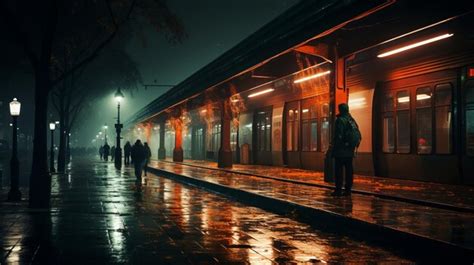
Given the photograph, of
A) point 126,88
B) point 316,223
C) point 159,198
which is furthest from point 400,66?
point 126,88

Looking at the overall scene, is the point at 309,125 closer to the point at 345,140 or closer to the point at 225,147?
the point at 225,147

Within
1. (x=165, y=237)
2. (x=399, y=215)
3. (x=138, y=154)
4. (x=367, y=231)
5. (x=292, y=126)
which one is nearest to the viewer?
(x=165, y=237)

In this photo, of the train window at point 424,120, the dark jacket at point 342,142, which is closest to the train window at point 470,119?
the train window at point 424,120

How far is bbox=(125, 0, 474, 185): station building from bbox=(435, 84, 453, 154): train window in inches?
1.3

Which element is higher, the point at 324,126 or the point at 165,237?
the point at 324,126

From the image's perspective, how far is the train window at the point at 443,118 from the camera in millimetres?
18219

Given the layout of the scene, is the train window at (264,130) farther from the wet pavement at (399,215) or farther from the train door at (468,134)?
the wet pavement at (399,215)

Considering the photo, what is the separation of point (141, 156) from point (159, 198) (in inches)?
325

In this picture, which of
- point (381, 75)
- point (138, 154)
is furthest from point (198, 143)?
point (381, 75)

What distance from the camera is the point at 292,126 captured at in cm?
3170

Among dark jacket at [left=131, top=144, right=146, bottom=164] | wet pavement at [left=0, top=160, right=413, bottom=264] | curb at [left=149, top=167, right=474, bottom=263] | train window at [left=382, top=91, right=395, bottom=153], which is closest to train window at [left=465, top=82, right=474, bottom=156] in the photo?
train window at [left=382, top=91, right=395, bottom=153]

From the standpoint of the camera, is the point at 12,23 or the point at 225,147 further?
the point at 225,147

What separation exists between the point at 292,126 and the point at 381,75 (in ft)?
33.6

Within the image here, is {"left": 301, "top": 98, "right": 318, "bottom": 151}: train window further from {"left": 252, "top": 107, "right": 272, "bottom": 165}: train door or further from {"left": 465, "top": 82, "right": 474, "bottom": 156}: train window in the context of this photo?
{"left": 465, "top": 82, "right": 474, "bottom": 156}: train window
